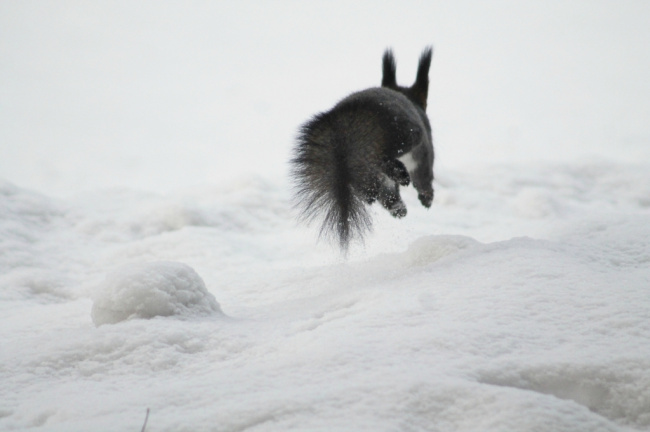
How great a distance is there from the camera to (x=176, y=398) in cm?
130

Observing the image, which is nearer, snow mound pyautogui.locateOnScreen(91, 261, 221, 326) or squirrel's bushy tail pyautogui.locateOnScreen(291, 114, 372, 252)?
snow mound pyautogui.locateOnScreen(91, 261, 221, 326)

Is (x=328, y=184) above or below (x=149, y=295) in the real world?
above

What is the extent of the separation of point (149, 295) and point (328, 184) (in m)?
1.02

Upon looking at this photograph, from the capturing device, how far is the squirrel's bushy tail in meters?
2.56

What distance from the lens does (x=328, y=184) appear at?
2.62 metres

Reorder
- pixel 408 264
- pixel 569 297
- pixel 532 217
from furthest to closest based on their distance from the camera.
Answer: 1. pixel 532 217
2. pixel 408 264
3. pixel 569 297

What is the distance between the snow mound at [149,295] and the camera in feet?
6.88

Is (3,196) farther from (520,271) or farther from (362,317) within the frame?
(520,271)

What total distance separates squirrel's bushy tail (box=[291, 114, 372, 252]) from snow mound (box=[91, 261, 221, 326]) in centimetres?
73

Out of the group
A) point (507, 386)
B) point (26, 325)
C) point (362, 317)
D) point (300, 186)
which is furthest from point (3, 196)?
point (507, 386)

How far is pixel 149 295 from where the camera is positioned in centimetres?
211

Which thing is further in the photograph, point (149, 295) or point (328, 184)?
point (328, 184)

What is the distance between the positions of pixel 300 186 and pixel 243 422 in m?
1.78

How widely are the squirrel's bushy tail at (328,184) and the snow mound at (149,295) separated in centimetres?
73
